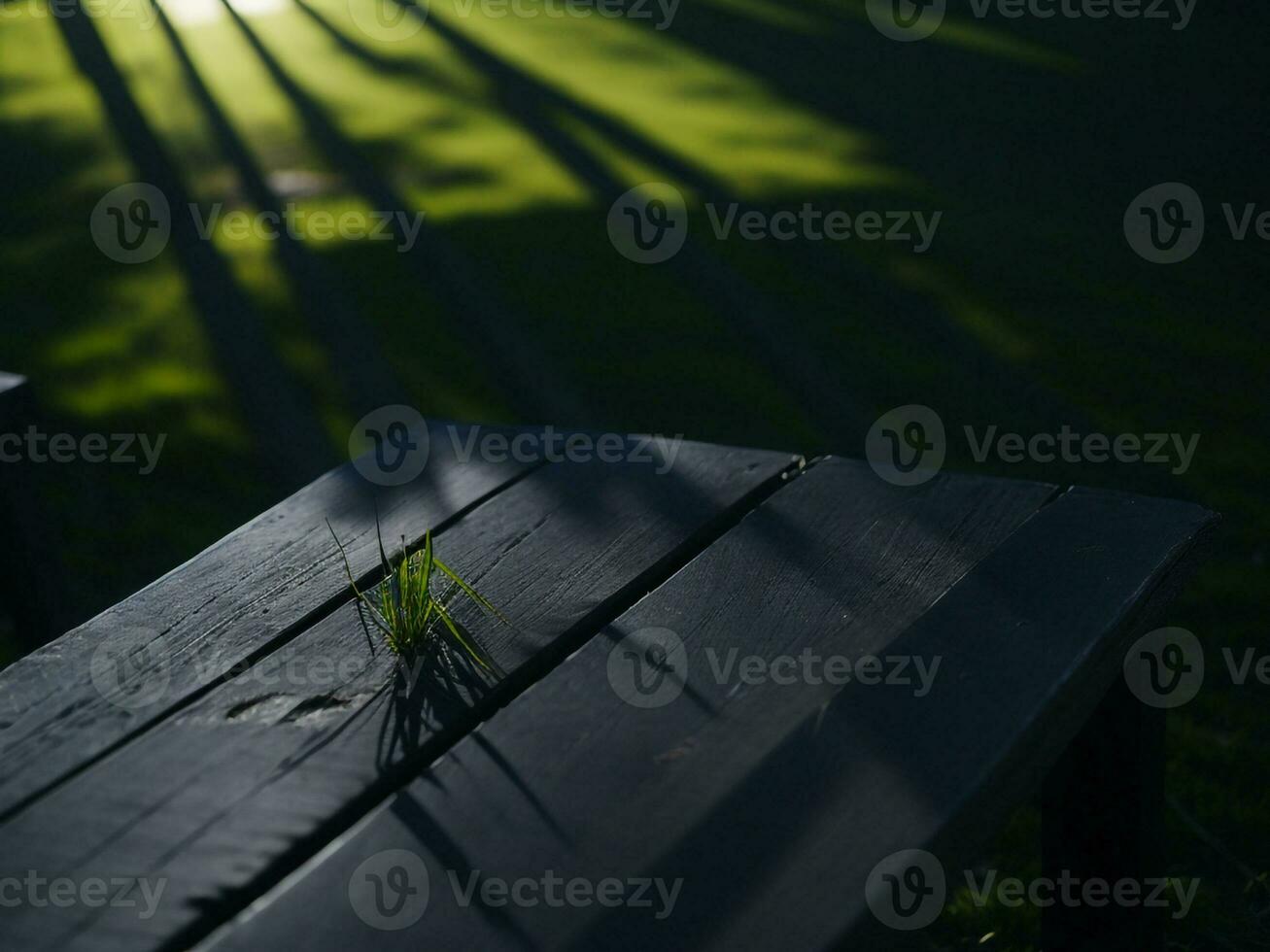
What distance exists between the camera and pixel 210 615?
150 centimetres

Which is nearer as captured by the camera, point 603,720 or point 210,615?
point 603,720

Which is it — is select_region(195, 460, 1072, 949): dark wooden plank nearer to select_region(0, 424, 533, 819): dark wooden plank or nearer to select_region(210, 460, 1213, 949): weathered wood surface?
select_region(210, 460, 1213, 949): weathered wood surface

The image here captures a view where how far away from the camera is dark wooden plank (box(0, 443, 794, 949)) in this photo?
3.60ft

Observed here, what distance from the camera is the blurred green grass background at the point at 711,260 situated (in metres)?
3.52

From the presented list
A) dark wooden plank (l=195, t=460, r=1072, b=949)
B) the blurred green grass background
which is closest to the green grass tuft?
dark wooden plank (l=195, t=460, r=1072, b=949)

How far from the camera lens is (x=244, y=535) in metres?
1.69

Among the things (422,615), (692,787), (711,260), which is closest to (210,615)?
(422,615)

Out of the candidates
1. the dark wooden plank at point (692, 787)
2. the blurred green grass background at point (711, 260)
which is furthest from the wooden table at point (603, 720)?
the blurred green grass background at point (711, 260)

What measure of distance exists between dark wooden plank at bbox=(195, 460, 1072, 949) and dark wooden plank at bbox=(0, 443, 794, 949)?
0.12 ft

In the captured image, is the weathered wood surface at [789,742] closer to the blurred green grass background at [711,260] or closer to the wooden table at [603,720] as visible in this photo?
the wooden table at [603,720]

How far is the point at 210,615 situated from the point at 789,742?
0.68m

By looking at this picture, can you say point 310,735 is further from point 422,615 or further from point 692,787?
point 692,787

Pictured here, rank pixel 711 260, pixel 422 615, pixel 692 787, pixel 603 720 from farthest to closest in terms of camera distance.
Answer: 1. pixel 711 260
2. pixel 422 615
3. pixel 603 720
4. pixel 692 787

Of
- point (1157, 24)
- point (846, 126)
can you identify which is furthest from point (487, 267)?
point (1157, 24)
